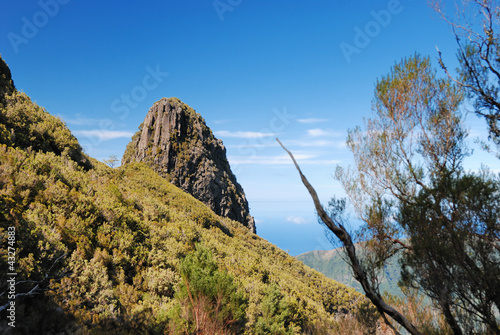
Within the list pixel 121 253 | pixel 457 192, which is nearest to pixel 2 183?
pixel 121 253

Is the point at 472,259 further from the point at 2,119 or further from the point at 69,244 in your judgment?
the point at 2,119

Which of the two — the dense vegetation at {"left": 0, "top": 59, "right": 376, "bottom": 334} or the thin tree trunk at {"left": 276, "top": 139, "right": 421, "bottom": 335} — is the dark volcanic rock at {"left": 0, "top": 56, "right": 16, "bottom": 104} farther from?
the thin tree trunk at {"left": 276, "top": 139, "right": 421, "bottom": 335}

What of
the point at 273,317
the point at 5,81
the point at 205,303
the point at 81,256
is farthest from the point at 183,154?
the point at 205,303

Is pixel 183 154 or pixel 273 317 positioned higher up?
pixel 183 154

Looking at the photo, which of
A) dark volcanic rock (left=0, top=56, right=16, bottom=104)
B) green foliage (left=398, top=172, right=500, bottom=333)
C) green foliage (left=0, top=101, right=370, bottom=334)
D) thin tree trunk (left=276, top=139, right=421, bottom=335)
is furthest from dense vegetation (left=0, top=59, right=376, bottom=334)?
thin tree trunk (left=276, top=139, right=421, bottom=335)

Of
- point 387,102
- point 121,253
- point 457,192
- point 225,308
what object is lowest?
point 225,308

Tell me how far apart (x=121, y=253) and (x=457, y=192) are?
10.3 metres

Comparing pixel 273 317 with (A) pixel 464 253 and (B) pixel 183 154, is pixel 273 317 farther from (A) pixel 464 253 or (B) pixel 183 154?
(B) pixel 183 154

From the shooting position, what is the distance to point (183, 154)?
60531 millimetres

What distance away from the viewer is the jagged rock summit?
58312mm

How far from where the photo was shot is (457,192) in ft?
21.8

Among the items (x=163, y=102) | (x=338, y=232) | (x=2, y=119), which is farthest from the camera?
(x=163, y=102)

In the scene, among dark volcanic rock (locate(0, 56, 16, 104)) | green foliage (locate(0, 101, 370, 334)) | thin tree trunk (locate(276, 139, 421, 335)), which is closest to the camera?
thin tree trunk (locate(276, 139, 421, 335))

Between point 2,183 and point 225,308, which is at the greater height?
point 2,183
